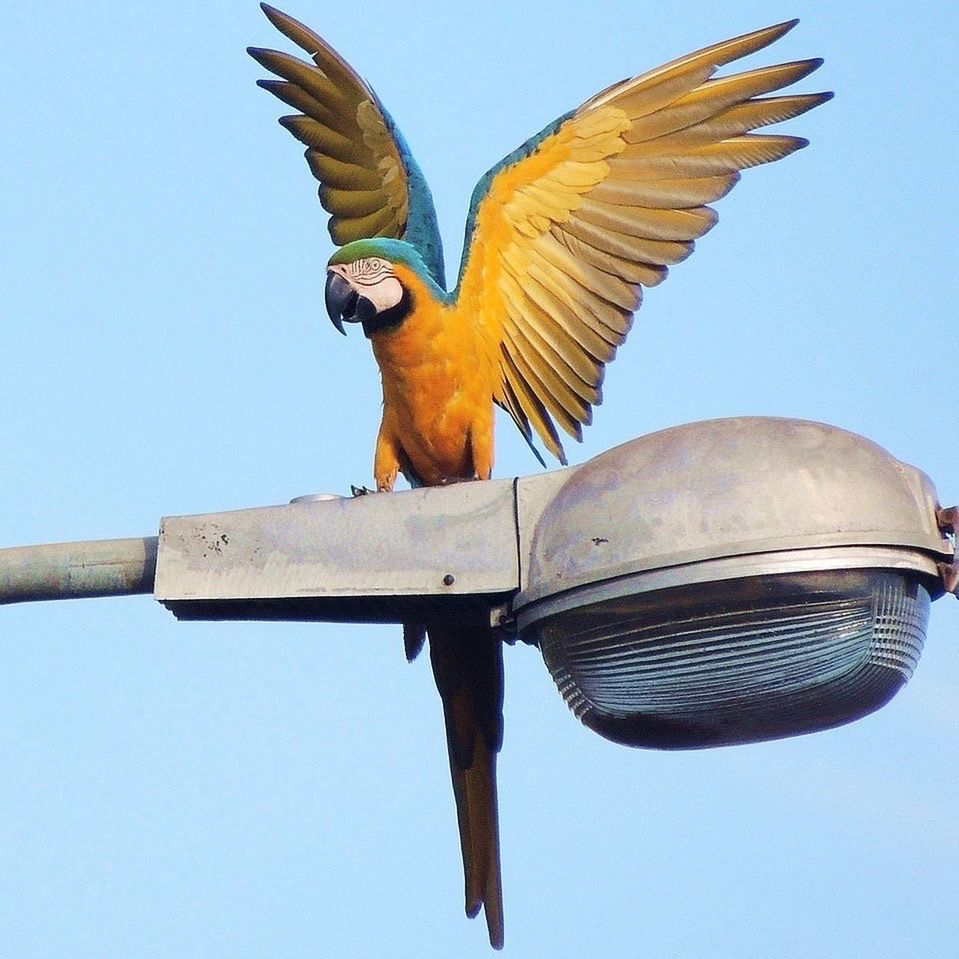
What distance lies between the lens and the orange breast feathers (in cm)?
450

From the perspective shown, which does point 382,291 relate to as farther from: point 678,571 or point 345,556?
point 678,571

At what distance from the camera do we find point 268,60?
198 inches

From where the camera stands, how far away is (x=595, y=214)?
461cm

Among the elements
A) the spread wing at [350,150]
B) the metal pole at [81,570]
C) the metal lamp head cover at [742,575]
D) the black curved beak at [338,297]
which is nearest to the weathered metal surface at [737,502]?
the metal lamp head cover at [742,575]

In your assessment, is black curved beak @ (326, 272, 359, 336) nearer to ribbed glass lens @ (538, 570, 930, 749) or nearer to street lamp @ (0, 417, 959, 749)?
street lamp @ (0, 417, 959, 749)

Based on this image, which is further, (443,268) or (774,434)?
(443,268)

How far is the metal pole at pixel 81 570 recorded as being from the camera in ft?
9.18

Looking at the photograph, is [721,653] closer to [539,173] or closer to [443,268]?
Answer: [539,173]

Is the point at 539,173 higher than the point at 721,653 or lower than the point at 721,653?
higher

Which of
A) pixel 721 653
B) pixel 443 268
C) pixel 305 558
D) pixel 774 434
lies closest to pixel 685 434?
pixel 774 434

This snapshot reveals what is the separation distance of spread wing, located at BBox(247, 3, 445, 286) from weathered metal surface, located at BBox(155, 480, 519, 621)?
2.41m

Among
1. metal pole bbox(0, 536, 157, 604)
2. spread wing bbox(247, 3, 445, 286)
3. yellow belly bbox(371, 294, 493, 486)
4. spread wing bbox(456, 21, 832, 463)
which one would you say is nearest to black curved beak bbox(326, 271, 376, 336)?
yellow belly bbox(371, 294, 493, 486)

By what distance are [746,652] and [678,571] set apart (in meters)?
0.15

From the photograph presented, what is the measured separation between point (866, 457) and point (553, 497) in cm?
47
